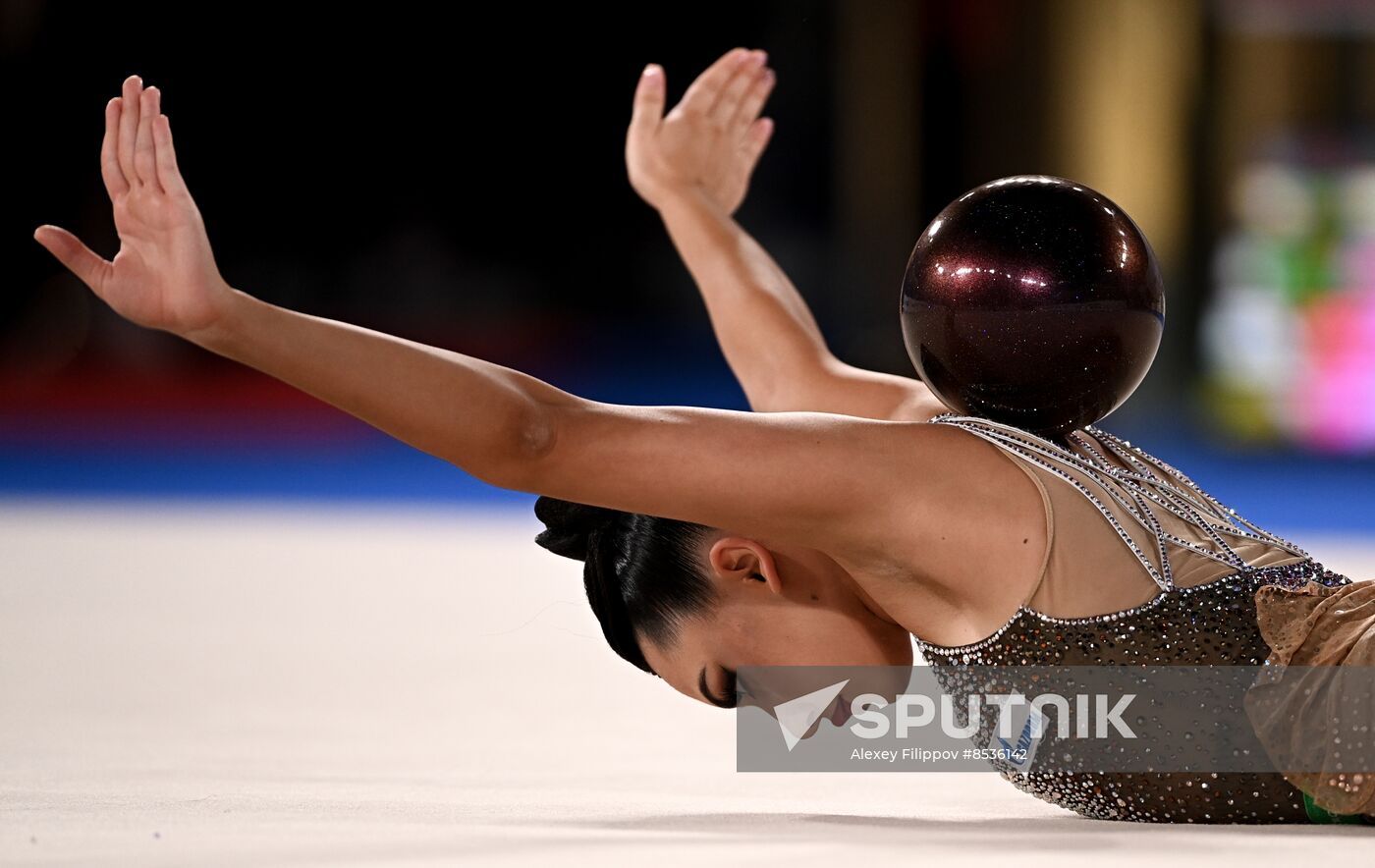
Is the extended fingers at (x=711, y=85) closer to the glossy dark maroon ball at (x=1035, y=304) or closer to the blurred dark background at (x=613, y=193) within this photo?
the glossy dark maroon ball at (x=1035, y=304)

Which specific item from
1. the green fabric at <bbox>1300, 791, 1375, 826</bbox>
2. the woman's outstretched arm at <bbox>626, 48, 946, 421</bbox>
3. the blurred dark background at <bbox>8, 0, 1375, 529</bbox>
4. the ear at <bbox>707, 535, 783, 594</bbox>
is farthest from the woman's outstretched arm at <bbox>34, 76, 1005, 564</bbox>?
the blurred dark background at <bbox>8, 0, 1375, 529</bbox>

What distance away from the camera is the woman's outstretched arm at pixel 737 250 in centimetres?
242

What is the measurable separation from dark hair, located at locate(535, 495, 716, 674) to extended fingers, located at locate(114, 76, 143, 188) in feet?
1.94

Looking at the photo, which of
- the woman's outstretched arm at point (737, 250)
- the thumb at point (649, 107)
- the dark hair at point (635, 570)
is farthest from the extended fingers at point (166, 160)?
the thumb at point (649, 107)

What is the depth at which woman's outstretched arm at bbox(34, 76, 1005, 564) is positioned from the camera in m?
1.54

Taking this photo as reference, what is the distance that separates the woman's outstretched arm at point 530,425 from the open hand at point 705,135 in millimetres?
1117

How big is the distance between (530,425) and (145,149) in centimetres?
51

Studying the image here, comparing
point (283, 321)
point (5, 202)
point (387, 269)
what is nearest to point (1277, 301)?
point (387, 269)

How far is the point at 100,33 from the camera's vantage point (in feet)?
35.0

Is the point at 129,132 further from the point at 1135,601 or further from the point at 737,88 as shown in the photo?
the point at 737,88

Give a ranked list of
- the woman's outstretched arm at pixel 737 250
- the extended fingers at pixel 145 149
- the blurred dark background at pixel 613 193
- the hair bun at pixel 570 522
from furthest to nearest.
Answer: the blurred dark background at pixel 613 193
the woman's outstretched arm at pixel 737 250
the hair bun at pixel 570 522
the extended fingers at pixel 145 149

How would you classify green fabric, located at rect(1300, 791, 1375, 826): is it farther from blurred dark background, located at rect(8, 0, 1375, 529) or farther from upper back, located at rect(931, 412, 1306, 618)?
blurred dark background, located at rect(8, 0, 1375, 529)

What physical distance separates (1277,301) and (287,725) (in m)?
6.29

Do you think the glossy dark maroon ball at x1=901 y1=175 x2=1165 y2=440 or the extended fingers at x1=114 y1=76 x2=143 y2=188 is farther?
the glossy dark maroon ball at x1=901 y1=175 x2=1165 y2=440
